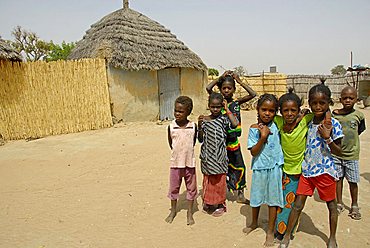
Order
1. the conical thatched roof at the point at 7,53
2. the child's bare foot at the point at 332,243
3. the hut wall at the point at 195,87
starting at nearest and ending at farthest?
the child's bare foot at the point at 332,243 < the conical thatched roof at the point at 7,53 < the hut wall at the point at 195,87

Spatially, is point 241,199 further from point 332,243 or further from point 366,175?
point 366,175

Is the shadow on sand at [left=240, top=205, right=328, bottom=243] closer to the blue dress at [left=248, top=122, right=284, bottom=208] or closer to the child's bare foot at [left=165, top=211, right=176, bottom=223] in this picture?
the blue dress at [left=248, top=122, right=284, bottom=208]

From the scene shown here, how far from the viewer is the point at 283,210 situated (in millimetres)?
2656

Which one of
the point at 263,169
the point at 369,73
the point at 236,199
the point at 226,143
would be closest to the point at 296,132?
the point at 263,169

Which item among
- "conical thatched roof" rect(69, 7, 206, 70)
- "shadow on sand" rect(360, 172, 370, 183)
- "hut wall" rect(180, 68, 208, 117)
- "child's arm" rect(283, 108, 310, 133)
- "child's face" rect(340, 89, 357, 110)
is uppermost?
"conical thatched roof" rect(69, 7, 206, 70)

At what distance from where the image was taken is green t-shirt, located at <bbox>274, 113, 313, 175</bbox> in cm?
250

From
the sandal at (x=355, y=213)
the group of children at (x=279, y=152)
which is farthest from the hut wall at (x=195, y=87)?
the sandal at (x=355, y=213)

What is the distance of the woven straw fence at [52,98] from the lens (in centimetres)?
809

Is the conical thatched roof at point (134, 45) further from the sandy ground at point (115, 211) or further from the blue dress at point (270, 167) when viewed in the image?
the blue dress at point (270, 167)

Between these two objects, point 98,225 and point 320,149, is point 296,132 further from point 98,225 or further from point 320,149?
point 98,225

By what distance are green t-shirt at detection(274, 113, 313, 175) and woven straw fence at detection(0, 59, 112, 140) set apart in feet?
24.8

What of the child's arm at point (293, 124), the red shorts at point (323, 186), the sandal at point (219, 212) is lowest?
the sandal at point (219, 212)

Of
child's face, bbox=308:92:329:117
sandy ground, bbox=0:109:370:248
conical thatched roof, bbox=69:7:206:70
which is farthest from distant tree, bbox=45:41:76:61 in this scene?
child's face, bbox=308:92:329:117

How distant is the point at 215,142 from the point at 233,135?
1.05ft
